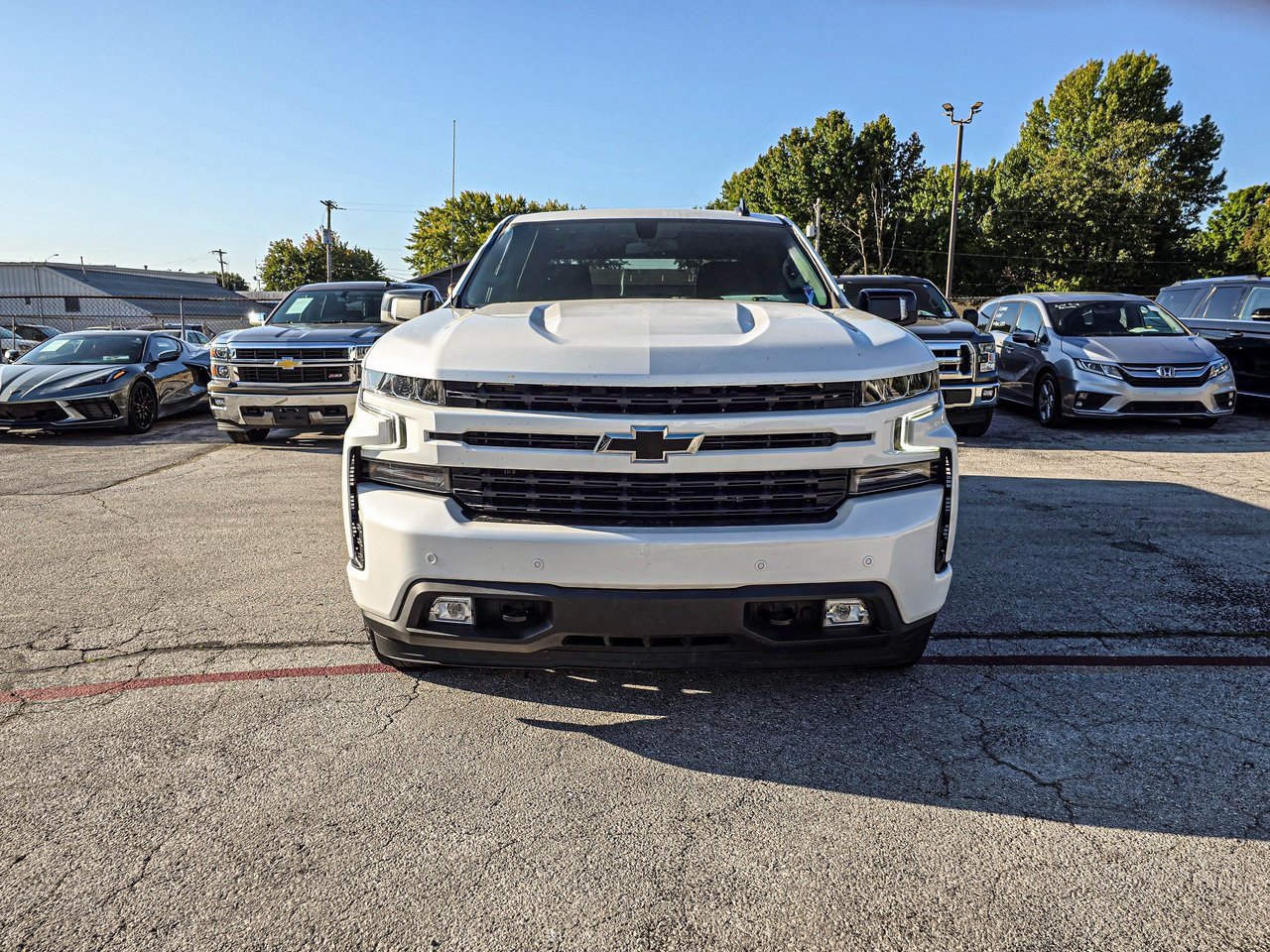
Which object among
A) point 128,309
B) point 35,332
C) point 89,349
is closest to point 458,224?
point 128,309

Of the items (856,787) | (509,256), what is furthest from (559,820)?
(509,256)

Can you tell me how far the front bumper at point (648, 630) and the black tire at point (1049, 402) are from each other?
9437mm

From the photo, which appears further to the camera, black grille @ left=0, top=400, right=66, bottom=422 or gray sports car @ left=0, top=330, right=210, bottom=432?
gray sports car @ left=0, top=330, right=210, bottom=432

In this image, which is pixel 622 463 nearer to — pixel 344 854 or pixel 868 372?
pixel 868 372

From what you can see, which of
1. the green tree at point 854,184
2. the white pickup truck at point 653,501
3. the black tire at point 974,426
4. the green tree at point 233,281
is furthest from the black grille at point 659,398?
the green tree at point 233,281

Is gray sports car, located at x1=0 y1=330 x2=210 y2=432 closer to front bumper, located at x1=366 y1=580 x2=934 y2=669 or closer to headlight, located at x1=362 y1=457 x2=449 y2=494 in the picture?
headlight, located at x1=362 y1=457 x2=449 y2=494

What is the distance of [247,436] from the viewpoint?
34.8ft

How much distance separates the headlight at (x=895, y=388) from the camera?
294 centimetres

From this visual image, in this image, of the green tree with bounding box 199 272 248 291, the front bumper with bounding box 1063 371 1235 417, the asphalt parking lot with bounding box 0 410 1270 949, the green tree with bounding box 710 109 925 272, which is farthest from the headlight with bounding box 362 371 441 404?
the green tree with bounding box 199 272 248 291

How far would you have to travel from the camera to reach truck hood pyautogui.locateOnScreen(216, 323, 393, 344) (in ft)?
31.9

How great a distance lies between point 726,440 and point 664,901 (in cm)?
131

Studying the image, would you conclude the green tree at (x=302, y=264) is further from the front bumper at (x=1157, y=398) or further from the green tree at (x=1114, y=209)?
the front bumper at (x=1157, y=398)

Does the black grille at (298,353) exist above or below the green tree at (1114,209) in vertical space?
below

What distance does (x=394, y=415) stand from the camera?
9.90 feet
